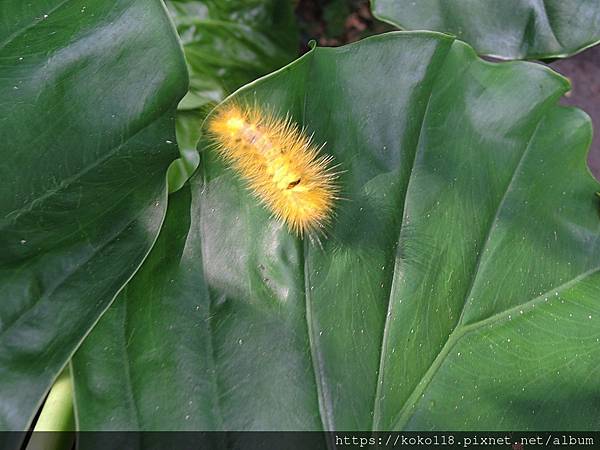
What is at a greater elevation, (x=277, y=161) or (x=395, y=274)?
(x=277, y=161)

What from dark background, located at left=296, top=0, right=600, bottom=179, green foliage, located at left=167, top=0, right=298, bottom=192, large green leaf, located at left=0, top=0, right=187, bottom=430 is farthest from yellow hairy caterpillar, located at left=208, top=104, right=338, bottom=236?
dark background, located at left=296, top=0, right=600, bottom=179

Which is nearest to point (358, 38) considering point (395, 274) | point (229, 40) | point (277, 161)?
point (229, 40)

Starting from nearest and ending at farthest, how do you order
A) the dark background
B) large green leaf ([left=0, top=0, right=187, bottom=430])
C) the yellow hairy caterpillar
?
1. large green leaf ([left=0, top=0, right=187, bottom=430])
2. the yellow hairy caterpillar
3. the dark background

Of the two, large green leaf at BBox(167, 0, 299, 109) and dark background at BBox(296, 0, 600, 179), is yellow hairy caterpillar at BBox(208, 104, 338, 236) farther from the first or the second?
dark background at BBox(296, 0, 600, 179)

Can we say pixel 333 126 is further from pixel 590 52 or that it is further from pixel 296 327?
pixel 590 52

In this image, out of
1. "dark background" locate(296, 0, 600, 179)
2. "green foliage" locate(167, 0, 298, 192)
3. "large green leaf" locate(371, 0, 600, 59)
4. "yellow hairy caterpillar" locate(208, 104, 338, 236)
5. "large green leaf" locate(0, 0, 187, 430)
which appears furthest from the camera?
"dark background" locate(296, 0, 600, 179)

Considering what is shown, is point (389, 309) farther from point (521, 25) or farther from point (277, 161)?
point (521, 25)

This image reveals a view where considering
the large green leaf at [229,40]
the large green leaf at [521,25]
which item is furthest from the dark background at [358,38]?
the large green leaf at [521,25]

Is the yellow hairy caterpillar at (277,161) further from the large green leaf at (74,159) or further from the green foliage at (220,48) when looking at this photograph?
the green foliage at (220,48)
